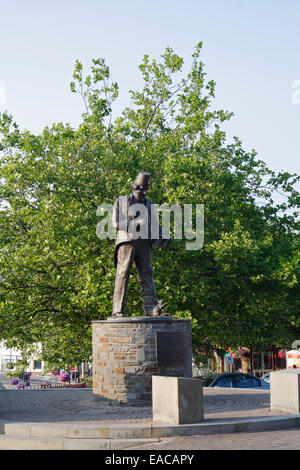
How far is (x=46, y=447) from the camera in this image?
30.5ft

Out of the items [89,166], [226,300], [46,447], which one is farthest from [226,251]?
[46,447]

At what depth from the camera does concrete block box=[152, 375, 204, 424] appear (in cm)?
1025

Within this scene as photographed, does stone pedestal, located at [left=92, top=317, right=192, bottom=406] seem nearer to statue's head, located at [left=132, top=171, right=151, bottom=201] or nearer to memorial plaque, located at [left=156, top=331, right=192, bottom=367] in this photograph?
memorial plaque, located at [left=156, top=331, right=192, bottom=367]

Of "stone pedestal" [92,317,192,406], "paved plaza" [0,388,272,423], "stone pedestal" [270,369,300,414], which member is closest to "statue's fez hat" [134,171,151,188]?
"stone pedestal" [92,317,192,406]

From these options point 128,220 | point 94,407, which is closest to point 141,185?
point 128,220

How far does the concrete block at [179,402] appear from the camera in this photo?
33.6 ft

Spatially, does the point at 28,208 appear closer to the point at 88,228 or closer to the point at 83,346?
the point at 88,228

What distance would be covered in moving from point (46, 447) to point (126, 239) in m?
5.85

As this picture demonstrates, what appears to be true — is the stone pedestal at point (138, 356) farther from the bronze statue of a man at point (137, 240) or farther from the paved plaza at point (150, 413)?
the bronze statue of a man at point (137, 240)

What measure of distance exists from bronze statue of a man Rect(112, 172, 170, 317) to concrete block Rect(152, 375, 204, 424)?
3.47 m

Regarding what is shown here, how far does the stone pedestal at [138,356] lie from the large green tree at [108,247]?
208 inches

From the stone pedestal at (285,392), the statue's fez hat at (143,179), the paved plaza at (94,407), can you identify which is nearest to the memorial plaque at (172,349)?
the paved plaza at (94,407)

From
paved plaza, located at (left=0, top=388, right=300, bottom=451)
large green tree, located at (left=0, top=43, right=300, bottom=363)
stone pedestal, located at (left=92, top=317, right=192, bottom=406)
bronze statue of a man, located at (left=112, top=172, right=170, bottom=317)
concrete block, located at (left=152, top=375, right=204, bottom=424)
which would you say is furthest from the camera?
large green tree, located at (left=0, top=43, right=300, bottom=363)

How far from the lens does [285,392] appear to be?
11914 millimetres
